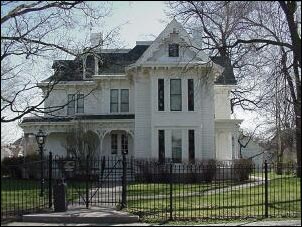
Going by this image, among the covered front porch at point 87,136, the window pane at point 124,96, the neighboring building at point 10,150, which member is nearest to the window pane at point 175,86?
the covered front porch at point 87,136

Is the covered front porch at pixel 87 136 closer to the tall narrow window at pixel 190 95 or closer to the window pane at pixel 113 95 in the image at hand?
the window pane at pixel 113 95

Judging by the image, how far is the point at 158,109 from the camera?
33219 millimetres

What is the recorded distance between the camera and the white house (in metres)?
32.9

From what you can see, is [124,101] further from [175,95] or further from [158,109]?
[175,95]

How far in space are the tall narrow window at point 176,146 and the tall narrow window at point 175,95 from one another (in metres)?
1.62

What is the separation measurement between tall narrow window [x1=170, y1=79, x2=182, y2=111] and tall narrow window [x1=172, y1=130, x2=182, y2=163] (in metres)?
1.62

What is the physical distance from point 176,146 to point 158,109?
265 cm

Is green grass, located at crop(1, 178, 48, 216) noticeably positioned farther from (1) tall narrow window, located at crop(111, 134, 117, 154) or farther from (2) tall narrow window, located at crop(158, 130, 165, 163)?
(1) tall narrow window, located at crop(111, 134, 117, 154)

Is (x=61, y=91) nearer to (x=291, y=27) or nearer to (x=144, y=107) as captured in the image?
(x=144, y=107)

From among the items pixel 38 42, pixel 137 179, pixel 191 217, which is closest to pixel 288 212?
pixel 191 217

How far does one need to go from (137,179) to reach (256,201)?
478 inches

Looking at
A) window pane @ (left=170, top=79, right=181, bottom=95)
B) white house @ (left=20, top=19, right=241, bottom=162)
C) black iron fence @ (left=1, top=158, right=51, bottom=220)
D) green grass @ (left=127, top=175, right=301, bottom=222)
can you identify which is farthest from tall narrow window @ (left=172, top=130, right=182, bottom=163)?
green grass @ (left=127, top=175, right=301, bottom=222)

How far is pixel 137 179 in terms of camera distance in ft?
99.9

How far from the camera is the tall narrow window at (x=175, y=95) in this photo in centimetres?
3331
